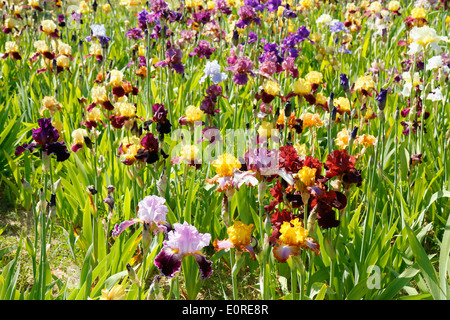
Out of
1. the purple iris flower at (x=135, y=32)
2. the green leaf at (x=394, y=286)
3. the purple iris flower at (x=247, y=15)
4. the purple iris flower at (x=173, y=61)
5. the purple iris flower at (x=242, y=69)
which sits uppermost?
the purple iris flower at (x=135, y=32)

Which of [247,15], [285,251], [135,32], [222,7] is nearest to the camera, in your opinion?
[285,251]

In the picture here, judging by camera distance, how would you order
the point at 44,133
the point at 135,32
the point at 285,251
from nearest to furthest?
the point at 285,251, the point at 44,133, the point at 135,32

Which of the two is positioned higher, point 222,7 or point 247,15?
point 222,7

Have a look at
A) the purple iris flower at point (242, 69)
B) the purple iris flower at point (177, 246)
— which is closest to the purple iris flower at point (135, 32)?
the purple iris flower at point (242, 69)

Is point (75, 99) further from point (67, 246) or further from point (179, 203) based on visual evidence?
point (179, 203)

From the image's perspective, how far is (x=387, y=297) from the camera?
6.06 ft

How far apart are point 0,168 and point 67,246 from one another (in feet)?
3.25

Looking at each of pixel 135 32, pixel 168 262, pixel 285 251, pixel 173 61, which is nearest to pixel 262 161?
pixel 285 251

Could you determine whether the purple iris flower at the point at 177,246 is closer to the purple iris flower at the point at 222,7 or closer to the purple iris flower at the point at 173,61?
the purple iris flower at the point at 173,61

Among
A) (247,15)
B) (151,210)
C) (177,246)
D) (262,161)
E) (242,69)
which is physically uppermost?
(247,15)

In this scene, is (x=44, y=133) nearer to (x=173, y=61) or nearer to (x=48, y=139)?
(x=48, y=139)

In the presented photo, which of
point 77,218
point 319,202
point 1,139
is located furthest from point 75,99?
point 319,202

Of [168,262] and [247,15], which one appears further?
[247,15]

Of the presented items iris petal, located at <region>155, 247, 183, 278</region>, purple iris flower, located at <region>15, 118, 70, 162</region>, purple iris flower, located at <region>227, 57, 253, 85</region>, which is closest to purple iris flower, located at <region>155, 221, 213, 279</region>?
iris petal, located at <region>155, 247, 183, 278</region>
